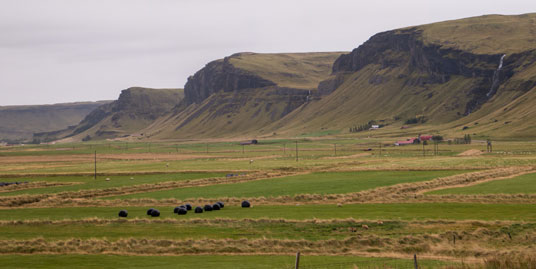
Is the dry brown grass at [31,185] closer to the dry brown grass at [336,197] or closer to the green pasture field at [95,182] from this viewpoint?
the green pasture field at [95,182]

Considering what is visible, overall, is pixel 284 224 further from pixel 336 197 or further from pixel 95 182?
pixel 95 182

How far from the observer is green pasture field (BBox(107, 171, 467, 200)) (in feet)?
206

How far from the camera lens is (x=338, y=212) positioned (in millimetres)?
47188

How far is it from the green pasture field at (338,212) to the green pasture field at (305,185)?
9353 mm

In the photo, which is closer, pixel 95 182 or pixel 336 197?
pixel 336 197

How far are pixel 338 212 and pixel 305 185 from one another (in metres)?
22.0

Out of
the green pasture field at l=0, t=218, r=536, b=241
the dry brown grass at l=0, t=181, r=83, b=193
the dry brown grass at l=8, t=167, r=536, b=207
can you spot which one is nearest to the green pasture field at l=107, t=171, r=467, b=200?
the dry brown grass at l=8, t=167, r=536, b=207

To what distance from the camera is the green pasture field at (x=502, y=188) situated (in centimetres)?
5629

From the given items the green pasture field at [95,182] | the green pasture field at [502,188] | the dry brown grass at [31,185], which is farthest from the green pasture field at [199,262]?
the dry brown grass at [31,185]

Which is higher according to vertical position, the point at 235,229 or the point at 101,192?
the point at 101,192

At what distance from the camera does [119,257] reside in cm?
3344

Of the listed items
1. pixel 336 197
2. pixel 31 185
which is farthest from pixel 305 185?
pixel 31 185

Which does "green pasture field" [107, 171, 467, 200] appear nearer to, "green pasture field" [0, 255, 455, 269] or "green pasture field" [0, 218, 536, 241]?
"green pasture field" [0, 218, 536, 241]

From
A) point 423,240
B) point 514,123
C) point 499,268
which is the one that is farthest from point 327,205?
point 514,123
